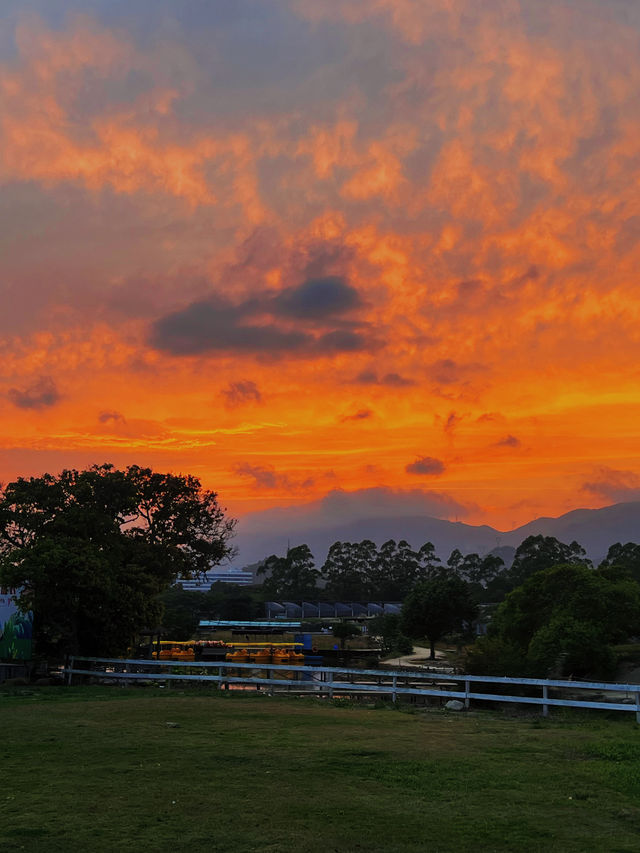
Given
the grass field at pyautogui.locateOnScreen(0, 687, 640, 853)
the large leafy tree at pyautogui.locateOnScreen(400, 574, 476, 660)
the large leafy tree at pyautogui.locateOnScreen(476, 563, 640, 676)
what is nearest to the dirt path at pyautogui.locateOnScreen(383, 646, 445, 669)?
the large leafy tree at pyautogui.locateOnScreen(400, 574, 476, 660)

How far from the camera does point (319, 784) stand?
37.5 ft

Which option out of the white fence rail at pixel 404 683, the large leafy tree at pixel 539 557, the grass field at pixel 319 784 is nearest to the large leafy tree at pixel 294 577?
the large leafy tree at pixel 539 557

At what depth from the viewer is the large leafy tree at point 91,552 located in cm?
3175

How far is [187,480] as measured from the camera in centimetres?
3988

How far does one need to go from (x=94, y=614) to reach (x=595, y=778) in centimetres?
2584

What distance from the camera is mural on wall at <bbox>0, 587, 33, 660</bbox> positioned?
111 ft

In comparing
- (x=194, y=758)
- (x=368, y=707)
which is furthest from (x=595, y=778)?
(x=368, y=707)

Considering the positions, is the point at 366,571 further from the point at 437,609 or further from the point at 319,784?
the point at 319,784

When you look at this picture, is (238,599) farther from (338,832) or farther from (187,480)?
(338,832)

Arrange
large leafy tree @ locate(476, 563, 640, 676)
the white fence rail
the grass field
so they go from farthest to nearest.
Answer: large leafy tree @ locate(476, 563, 640, 676), the white fence rail, the grass field

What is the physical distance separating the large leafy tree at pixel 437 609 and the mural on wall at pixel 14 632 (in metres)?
37.2

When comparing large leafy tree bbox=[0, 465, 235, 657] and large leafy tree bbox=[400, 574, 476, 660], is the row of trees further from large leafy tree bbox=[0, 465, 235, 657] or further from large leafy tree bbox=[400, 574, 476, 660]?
large leafy tree bbox=[0, 465, 235, 657]

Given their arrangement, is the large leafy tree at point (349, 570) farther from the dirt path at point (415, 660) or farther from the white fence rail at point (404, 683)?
the white fence rail at point (404, 683)

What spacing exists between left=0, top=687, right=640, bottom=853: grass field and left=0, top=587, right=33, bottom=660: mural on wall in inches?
660
